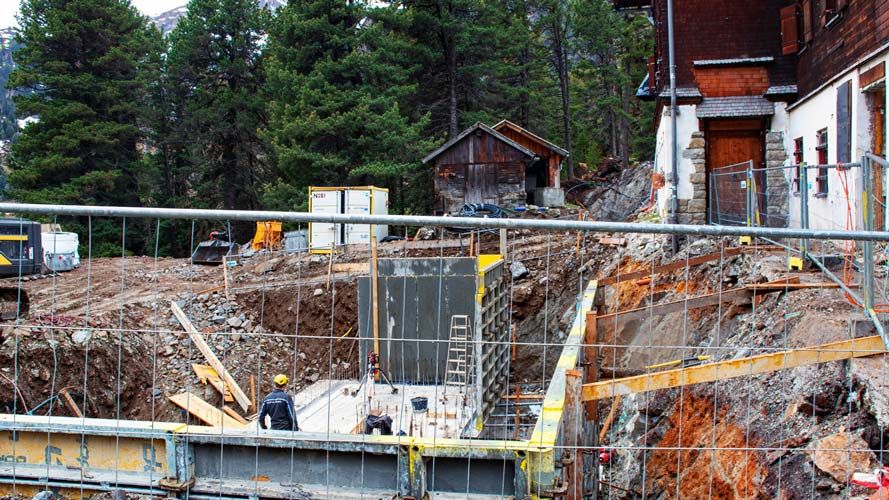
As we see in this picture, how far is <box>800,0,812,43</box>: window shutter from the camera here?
45.6 feet

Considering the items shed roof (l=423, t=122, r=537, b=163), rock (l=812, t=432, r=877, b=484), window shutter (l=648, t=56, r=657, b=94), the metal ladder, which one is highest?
window shutter (l=648, t=56, r=657, b=94)

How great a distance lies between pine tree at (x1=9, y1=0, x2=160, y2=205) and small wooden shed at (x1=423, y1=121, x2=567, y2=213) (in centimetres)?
1525

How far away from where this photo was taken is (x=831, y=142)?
12.4m

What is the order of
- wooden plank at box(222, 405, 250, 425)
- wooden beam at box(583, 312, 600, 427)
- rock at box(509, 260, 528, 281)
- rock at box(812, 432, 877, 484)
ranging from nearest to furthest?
rock at box(812, 432, 877, 484) → wooden beam at box(583, 312, 600, 427) → wooden plank at box(222, 405, 250, 425) → rock at box(509, 260, 528, 281)

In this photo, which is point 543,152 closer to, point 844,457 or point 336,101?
point 336,101

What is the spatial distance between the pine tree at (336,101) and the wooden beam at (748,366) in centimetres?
2285

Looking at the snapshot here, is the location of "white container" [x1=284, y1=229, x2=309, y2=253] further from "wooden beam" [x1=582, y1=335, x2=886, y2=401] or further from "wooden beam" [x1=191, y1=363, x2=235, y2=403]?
"wooden beam" [x1=582, y1=335, x2=886, y2=401]

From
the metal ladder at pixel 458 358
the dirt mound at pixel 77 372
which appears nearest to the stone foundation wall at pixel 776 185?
the metal ladder at pixel 458 358

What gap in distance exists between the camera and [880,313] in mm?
5660

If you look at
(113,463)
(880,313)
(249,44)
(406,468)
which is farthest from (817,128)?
(249,44)

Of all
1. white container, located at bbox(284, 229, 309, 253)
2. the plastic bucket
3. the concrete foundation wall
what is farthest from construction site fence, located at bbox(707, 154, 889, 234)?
white container, located at bbox(284, 229, 309, 253)

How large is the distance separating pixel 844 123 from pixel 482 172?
1578 cm

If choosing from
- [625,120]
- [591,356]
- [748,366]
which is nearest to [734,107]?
[591,356]

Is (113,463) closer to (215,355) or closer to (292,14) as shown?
(215,355)
